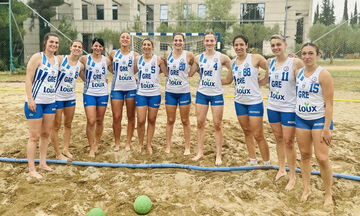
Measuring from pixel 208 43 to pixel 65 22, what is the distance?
2083cm

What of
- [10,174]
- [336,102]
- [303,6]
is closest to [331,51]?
[303,6]

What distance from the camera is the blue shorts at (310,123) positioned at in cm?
334

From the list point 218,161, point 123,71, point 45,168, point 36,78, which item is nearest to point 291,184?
point 218,161

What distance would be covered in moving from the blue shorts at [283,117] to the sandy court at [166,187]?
855 millimetres

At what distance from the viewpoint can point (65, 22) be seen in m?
22.8

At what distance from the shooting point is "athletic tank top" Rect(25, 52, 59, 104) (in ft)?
13.4

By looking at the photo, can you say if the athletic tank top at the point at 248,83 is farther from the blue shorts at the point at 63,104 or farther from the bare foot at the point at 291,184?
the blue shorts at the point at 63,104

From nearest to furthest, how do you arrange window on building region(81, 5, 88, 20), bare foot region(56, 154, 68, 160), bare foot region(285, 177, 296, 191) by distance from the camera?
bare foot region(285, 177, 296, 191) < bare foot region(56, 154, 68, 160) < window on building region(81, 5, 88, 20)

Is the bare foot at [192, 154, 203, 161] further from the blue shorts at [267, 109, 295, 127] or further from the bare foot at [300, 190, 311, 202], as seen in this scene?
the bare foot at [300, 190, 311, 202]

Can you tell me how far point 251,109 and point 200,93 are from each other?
0.89 m

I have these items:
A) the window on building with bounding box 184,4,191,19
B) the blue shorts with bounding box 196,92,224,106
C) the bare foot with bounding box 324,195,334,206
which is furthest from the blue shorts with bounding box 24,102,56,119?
the window on building with bounding box 184,4,191,19

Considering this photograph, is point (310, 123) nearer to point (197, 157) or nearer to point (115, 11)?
point (197, 157)

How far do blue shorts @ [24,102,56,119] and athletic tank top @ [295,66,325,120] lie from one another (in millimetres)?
3174

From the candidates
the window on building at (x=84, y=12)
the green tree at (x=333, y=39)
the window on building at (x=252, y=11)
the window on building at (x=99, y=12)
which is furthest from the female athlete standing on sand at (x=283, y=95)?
the window on building at (x=84, y=12)
